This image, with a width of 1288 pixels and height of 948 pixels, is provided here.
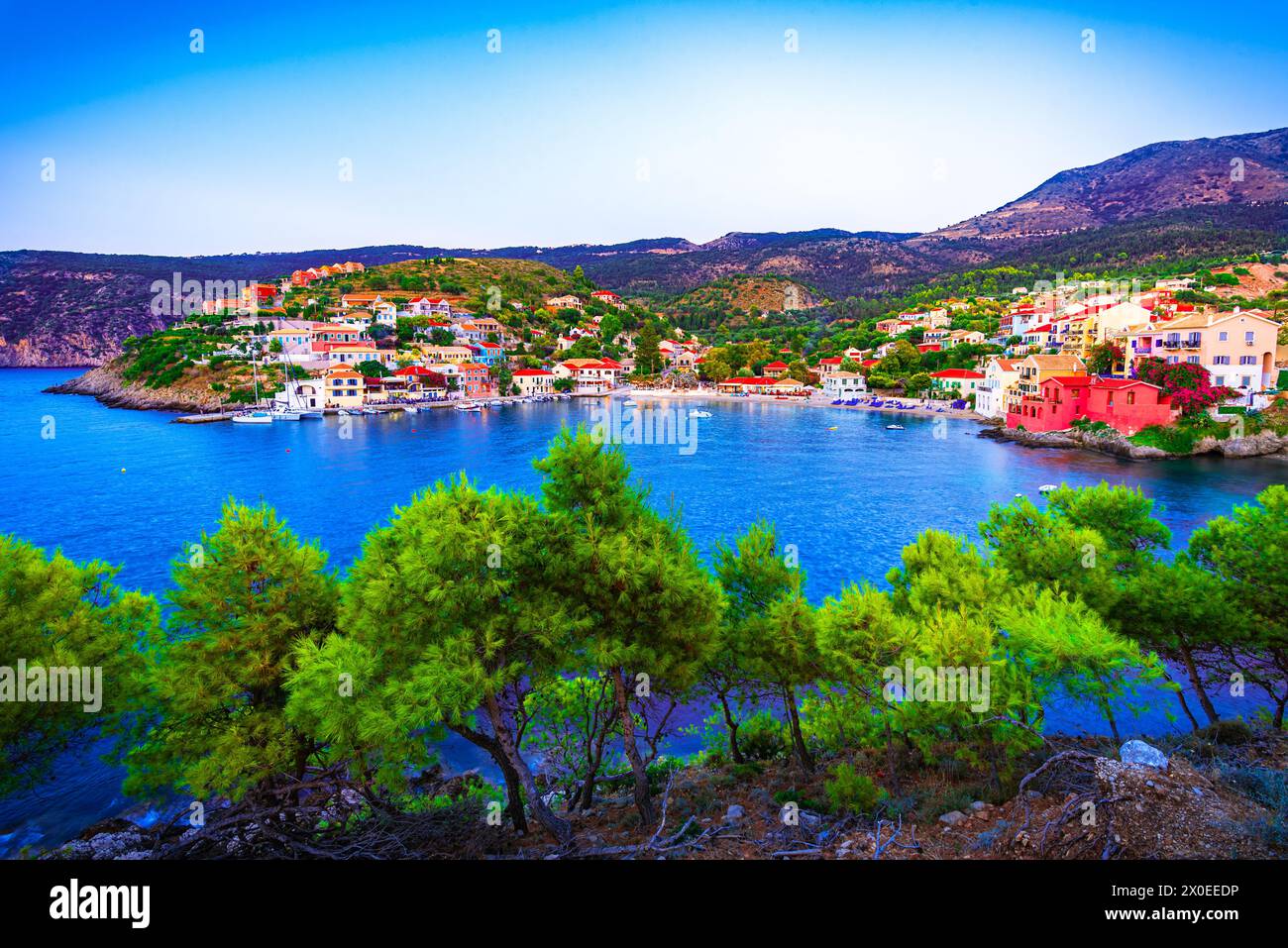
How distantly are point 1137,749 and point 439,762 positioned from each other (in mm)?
10518

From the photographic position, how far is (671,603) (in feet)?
23.2

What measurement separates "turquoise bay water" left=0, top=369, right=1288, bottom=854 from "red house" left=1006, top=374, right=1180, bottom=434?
157 inches

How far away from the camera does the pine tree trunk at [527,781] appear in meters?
6.72

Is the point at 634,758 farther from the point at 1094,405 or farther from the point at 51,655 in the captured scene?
the point at 1094,405

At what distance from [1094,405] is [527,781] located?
48.3m

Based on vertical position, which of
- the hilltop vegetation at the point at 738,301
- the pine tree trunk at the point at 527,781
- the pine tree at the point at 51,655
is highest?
the hilltop vegetation at the point at 738,301

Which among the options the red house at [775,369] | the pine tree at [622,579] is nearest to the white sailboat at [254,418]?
the red house at [775,369]

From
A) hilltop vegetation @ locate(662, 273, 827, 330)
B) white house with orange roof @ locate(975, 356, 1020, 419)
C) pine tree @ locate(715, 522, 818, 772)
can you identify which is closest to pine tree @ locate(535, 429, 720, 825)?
pine tree @ locate(715, 522, 818, 772)

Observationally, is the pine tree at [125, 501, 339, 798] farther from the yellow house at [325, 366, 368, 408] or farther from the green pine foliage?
the yellow house at [325, 366, 368, 408]

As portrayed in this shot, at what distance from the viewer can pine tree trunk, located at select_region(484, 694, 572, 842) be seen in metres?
6.72

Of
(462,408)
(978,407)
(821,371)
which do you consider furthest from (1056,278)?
(462,408)

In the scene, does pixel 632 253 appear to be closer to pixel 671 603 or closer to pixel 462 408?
pixel 462 408

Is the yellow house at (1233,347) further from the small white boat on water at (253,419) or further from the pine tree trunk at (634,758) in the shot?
the small white boat on water at (253,419)

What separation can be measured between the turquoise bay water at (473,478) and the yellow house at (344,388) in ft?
30.5
